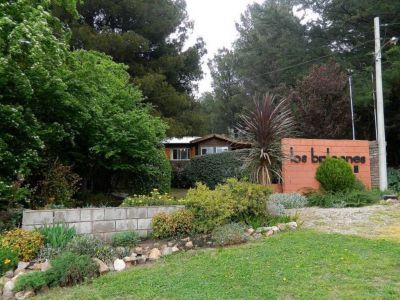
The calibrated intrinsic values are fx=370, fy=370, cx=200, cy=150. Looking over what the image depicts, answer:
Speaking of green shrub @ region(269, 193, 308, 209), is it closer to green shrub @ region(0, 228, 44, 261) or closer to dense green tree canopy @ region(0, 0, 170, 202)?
dense green tree canopy @ region(0, 0, 170, 202)

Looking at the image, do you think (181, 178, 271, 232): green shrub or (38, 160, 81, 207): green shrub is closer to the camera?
(181, 178, 271, 232): green shrub

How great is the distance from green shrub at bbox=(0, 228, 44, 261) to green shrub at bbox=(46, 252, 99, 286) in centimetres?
82

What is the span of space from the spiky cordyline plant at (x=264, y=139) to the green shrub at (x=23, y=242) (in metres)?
6.59

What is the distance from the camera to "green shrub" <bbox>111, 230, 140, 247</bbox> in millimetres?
6176

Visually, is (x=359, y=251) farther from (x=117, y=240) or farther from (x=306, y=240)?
(x=117, y=240)

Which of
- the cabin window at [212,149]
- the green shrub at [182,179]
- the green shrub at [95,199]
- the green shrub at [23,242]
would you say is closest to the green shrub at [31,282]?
the green shrub at [23,242]

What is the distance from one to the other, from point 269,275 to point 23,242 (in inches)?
142

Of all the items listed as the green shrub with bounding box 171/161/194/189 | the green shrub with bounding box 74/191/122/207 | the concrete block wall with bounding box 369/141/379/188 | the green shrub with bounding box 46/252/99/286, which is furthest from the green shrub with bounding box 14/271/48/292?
the green shrub with bounding box 171/161/194/189

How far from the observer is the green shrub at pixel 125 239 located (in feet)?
20.3

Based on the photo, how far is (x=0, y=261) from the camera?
5109 millimetres

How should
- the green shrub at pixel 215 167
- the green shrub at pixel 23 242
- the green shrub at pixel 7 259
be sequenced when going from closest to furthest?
1. the green shrub at pixel 7 259
2. the green shrub at pixel 23 242
3. the green shrub at pixel 215 167

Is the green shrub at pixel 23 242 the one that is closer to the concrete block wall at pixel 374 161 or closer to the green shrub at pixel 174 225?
the green shrub at pixel 174 225

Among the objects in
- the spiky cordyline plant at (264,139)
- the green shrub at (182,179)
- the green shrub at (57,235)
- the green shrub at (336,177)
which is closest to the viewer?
the green shrub at (57,235)

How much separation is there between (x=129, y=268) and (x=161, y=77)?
1285 centimetres
